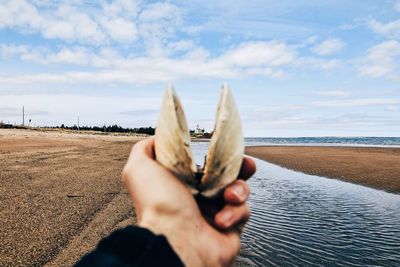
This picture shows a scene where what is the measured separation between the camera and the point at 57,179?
33.0 feet

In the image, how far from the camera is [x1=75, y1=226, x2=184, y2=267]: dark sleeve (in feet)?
4.32

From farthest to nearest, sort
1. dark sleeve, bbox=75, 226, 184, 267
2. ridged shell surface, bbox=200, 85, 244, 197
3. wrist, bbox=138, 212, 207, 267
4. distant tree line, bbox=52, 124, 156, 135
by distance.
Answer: distant tree line, bbox=52, 124, 156, 135
ridged shell surface, bbox=200, 85, 244, 197
wrist, bbox=138, 212, 207, 267
dark sleeve, bbox=75, 226, 184, 267

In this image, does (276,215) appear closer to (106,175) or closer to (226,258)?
(106,175)

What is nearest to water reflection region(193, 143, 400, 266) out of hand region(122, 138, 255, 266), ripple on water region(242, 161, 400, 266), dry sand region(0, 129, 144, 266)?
ripple on water region(242, 161, 400, 266)

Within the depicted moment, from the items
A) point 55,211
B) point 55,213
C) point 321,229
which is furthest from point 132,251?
point 321,229

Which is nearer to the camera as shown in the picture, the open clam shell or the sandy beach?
the open clam shell

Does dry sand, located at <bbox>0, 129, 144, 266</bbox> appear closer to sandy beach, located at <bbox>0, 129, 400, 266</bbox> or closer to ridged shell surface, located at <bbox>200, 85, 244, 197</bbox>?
sandy beach, located at <bbox>0, 129, 400, 266</bbox>

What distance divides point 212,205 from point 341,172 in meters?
17.5

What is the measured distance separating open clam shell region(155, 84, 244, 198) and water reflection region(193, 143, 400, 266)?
4.06 m

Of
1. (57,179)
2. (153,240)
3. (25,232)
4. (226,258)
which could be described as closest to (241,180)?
(226,258)

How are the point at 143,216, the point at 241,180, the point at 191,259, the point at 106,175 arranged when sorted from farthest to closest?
the point at 106,175 → the point at 241,180 → the point at 143,216 → the point at 191,259

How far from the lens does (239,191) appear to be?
1842mm

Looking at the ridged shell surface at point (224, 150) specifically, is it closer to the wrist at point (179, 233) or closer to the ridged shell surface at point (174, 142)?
the ridged shell surface at point (174, 142)

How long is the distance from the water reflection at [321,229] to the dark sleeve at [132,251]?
4416mm
